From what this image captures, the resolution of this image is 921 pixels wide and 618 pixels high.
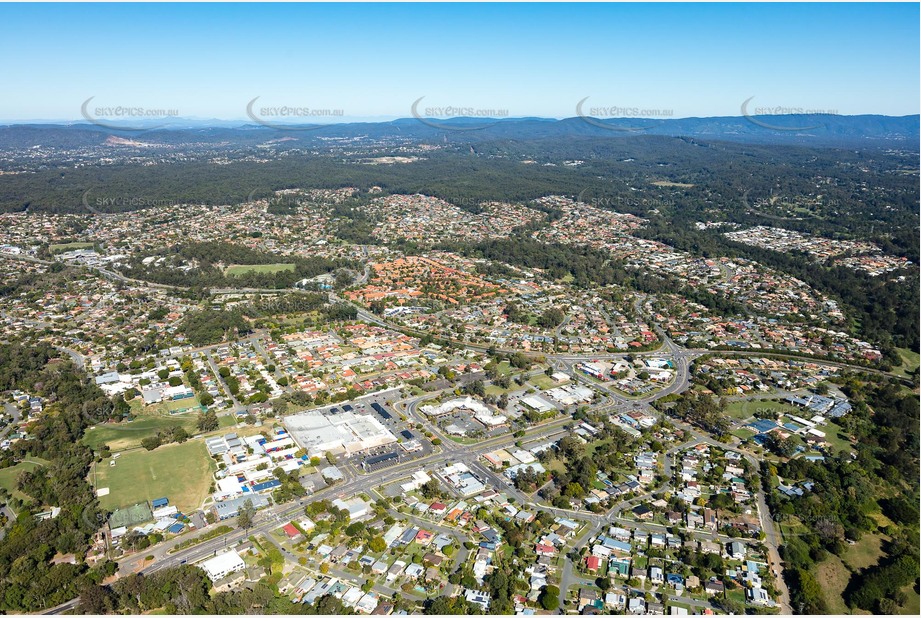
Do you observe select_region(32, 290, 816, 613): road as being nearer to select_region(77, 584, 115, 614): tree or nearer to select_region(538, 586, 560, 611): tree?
select_region(538, 586, 560, 611): tree

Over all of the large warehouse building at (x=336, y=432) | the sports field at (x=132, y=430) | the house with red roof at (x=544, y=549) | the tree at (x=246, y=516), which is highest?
the tree at (x=246, y=516)

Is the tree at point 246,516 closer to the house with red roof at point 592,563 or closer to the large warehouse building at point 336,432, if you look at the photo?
the large warehouse building at point 336,432

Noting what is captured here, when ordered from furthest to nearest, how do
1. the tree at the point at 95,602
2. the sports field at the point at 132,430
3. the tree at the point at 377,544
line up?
the sports field at the point at 132,430 < the tree at the point at 377,544 < the tree at the point at 95,602

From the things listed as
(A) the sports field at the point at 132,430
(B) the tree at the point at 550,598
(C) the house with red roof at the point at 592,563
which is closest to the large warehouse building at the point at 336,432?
(A) the sports field at the point at 132,430

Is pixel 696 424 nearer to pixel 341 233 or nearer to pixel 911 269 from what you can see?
pixel 911 269

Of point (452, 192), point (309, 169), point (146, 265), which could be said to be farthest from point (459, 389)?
point (309, 169)

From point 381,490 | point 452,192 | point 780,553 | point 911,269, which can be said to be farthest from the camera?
point 452,192

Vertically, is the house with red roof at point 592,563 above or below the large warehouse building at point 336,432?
above

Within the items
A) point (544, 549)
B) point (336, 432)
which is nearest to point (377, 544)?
point (544, 549)
